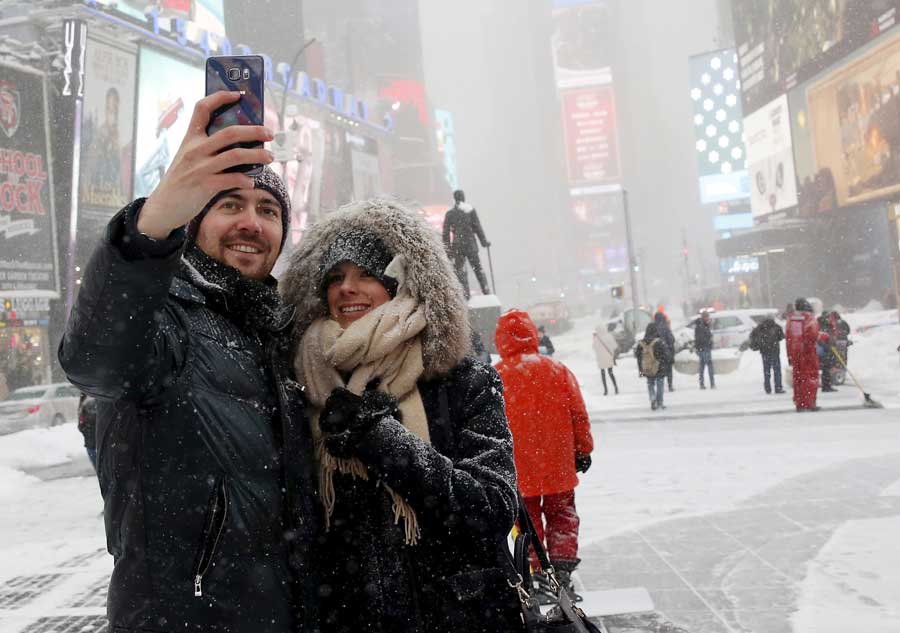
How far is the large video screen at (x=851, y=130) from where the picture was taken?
35862 mm

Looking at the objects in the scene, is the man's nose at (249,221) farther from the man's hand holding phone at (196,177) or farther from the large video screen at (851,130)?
the large video screen at (851,130)

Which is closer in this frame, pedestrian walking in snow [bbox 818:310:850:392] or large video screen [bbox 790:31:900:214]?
pedestrian walking in snow [bbox 818:310:850:392]

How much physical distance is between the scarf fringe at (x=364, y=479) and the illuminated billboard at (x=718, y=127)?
290 feet

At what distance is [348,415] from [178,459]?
48cm

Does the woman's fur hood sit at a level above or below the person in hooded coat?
above

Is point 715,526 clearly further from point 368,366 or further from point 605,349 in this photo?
point 605,349

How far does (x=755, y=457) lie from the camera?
10.6 meters

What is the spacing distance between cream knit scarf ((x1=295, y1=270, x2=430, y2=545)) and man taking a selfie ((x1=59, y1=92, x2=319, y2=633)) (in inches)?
3.0

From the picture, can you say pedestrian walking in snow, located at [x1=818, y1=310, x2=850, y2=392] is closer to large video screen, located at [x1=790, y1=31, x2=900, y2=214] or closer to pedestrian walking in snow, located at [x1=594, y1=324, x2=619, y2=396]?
pedestrian walking in snow, located at [x1=594, y1=324, x2=619, y2=396]

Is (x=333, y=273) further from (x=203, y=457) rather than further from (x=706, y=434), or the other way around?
(x=706, y=434)

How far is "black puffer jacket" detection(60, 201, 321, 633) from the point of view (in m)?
1.64

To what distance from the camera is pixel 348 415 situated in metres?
2.20

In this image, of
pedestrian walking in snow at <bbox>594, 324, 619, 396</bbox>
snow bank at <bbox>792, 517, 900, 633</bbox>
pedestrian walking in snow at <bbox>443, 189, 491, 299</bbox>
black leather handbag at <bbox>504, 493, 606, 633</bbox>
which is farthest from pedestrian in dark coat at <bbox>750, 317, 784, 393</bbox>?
black leather handbag at <bbox>504, 493, 606, 633</bbox>

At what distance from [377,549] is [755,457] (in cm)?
936
